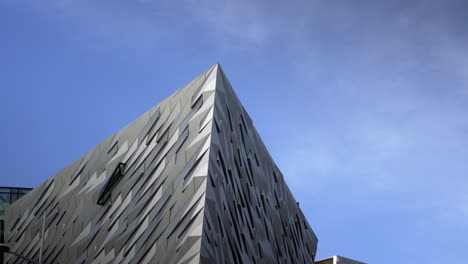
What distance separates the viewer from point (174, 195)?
3138cm

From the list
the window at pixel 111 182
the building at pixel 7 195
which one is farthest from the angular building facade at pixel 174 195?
the building at pixel 7 195

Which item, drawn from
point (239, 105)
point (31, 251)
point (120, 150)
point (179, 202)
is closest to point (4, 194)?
point (31, 251)

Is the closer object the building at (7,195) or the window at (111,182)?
the window at (111,182)

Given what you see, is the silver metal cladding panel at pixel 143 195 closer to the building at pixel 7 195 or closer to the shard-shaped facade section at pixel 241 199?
the shard-shaped facade section at pixel 241 199

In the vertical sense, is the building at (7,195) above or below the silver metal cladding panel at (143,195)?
above

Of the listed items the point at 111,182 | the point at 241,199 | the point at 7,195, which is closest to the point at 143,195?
the point at 111,182

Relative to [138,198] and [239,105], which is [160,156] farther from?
[239,105]

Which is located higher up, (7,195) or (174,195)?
(7,195)

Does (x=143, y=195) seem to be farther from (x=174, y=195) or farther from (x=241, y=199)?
(x=241, y=199)

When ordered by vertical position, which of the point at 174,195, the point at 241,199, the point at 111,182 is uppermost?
the point at 241,199

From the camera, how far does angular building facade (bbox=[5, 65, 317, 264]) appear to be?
30562 millimetres

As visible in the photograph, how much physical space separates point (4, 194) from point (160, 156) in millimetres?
23504

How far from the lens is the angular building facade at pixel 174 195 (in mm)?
30562

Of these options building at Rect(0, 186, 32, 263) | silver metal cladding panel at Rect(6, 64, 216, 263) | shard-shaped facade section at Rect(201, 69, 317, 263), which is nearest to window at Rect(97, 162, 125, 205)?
silver metal cladding panel at Rect(6, 64, 216, 263)
